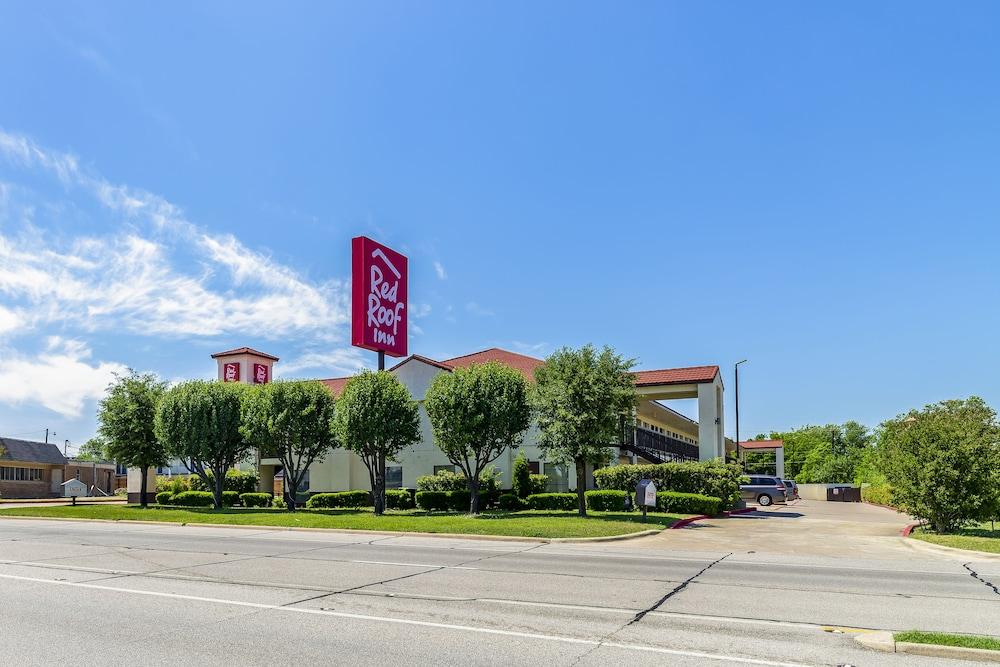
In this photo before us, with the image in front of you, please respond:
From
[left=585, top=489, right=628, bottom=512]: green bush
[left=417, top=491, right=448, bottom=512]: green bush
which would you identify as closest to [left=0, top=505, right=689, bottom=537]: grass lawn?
[left=417, top=491, right=448, bottom=512]: green bush

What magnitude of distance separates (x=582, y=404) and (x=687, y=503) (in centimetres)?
692

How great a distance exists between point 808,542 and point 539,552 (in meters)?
9.03

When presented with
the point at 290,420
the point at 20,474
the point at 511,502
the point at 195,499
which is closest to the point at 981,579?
the point at 511,502

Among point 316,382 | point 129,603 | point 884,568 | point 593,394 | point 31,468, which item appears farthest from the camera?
point 31,468

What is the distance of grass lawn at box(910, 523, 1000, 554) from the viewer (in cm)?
1847

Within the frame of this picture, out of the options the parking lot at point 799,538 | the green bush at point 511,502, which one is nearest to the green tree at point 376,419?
the green bush at point 511,502

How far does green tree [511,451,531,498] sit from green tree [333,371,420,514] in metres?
5.55

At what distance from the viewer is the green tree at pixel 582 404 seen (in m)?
27.3

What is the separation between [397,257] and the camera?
38000 millimetres

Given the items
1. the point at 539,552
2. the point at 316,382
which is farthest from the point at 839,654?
the point at 316,382

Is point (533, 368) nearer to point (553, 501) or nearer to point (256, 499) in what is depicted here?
point (553, 501)

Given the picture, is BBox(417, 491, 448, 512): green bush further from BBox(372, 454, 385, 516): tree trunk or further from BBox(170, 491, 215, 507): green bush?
BBox(170, 491, 215, 507): green bush

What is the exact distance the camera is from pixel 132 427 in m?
A: 41.1

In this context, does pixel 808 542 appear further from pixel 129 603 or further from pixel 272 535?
pixel 129 603
